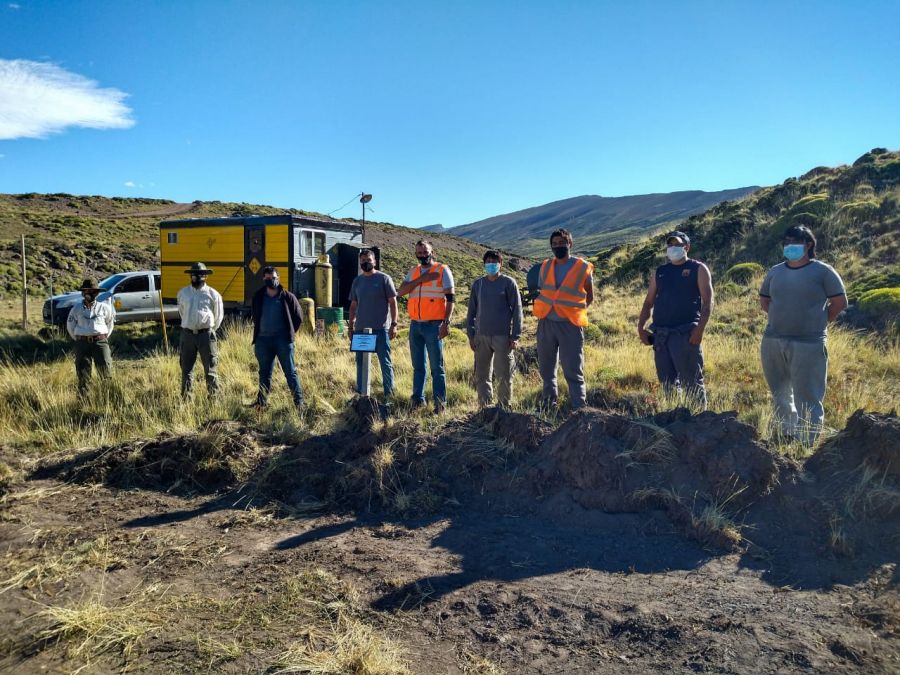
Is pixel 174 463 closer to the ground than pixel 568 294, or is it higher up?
closer to the ground

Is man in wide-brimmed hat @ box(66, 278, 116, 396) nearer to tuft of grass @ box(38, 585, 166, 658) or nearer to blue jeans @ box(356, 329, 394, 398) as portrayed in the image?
blue jeans @ box(356, 329, 394, 398)

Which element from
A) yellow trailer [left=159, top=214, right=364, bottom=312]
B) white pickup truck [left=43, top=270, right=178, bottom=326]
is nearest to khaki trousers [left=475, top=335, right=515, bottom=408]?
yellow trailer [left=159, top=214, right=364, bottom=312]

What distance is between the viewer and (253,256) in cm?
1451

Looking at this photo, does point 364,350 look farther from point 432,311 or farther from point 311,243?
point 311,243

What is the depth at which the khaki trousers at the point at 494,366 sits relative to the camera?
597 cm

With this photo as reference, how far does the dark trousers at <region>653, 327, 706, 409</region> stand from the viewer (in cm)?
531

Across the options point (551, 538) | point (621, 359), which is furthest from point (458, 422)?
point (621, 359)

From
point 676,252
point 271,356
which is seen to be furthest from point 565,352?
point 271,356

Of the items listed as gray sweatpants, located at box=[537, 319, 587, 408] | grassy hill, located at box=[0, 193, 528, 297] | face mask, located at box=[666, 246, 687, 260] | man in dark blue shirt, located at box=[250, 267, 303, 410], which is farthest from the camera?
grassy hill, located at box=[0, 193, 528, 297]

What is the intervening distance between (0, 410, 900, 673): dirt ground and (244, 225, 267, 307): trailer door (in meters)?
9.81

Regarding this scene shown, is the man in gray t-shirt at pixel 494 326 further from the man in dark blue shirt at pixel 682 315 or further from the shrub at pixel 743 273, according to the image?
the shrub at pixel 743 273

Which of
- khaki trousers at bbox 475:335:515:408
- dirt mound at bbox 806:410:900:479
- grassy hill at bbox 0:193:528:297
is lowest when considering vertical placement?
dirt mound at bbox 806:410:900:479

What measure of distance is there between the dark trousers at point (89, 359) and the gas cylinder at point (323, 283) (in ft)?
24.4

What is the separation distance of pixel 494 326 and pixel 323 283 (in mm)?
9566
